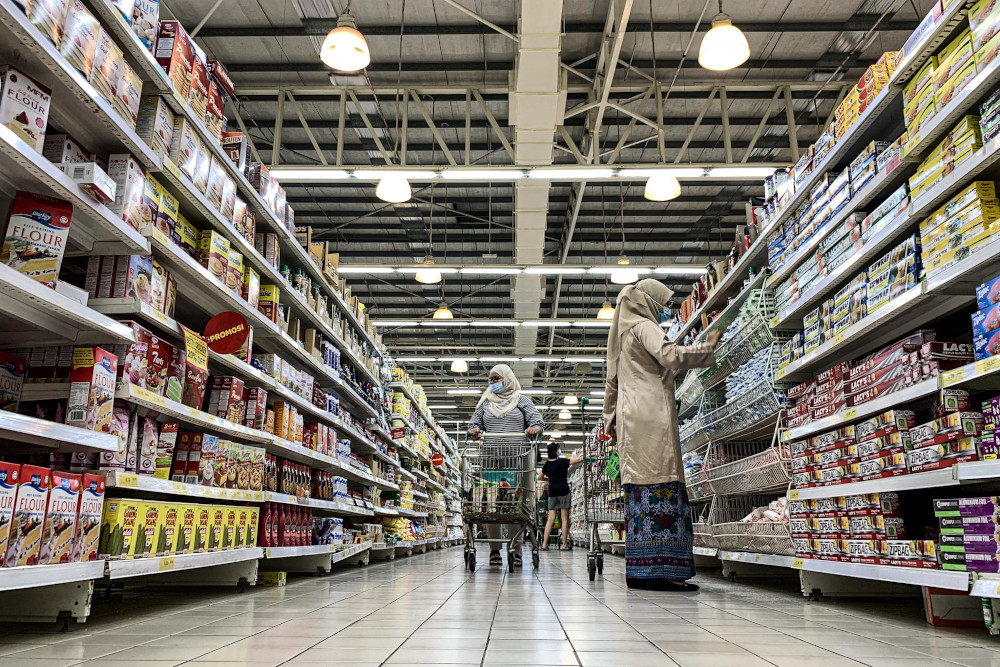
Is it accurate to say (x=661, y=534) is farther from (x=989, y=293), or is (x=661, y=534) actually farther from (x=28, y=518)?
(x=28, y=518)

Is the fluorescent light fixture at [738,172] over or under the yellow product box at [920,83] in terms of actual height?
over

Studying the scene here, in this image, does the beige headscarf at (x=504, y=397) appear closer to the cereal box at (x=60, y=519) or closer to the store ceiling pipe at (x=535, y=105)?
the store ceiling pipe at (x=535, y=105)

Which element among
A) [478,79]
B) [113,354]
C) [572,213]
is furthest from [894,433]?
[572,213]

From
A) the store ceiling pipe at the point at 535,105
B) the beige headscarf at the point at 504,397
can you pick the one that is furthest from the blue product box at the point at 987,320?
the store ceiling pipe at the point at 535,105

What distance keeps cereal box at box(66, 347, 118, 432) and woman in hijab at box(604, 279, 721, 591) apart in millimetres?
3185

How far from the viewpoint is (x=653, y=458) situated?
186 inches

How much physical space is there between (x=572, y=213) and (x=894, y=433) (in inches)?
424

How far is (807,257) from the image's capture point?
4.49 metres

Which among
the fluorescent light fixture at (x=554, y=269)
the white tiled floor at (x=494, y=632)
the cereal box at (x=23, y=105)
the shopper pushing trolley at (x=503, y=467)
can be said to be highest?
the fluorescent light fixture at (x=554, y=269)

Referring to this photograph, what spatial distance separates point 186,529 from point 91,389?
1085 mm

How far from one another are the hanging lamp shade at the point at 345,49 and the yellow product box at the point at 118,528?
4.53m

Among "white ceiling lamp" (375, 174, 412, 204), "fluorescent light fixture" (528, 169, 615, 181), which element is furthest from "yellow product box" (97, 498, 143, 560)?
"fluorescent light fixture" (528, 169, 615, 181)

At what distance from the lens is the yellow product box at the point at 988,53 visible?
257cm

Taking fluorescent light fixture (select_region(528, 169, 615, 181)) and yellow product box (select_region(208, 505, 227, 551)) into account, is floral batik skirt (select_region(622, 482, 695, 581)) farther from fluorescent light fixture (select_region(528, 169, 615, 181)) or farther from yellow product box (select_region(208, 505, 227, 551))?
fluorescent light fixture (select_region(528, 169, 615, 181))
